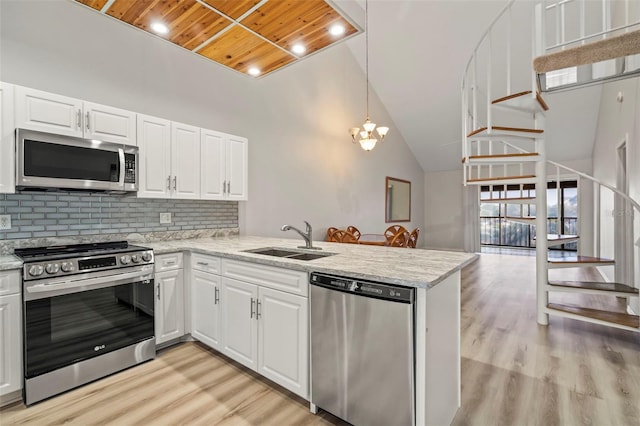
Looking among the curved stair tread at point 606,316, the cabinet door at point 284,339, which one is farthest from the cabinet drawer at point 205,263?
the curved stair tread at point 606,316

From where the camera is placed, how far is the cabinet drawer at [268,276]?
73.7 inches

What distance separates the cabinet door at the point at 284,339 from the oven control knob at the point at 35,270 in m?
1.38

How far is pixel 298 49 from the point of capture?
2961 mm

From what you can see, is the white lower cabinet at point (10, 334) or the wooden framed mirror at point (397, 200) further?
the wooden framed mirror at point (397, 200)

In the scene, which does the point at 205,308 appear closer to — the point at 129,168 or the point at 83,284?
the point at 83,284

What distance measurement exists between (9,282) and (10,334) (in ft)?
1.05

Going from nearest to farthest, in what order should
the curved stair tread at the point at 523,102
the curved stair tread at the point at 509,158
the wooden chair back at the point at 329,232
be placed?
the curved stair tread at the point at 523,102 < the curved stair tread at the point at 509,158 < the wooden chair back at the point at 329,232

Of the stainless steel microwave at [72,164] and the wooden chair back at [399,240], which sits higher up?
the stainless steel microwave at [72,164]

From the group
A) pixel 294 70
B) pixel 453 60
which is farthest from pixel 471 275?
pixel 294 70

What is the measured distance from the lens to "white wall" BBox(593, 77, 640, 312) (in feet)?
10.6

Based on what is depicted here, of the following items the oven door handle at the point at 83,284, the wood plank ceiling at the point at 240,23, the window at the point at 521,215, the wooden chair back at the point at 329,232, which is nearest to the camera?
the oven door handle at the point at 83,284

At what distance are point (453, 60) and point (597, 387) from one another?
5362mm

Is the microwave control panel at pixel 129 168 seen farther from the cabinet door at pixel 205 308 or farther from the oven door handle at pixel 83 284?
the cabinet door at pixel 205 308

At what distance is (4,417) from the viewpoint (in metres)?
1.83
